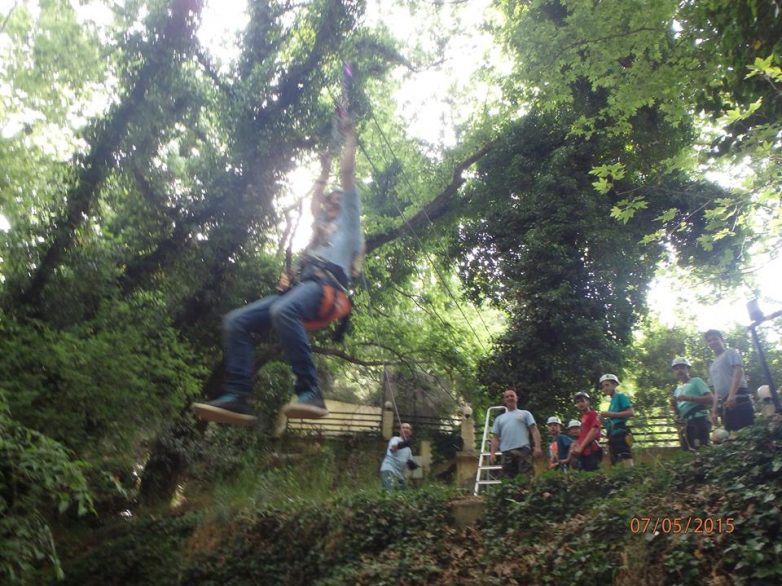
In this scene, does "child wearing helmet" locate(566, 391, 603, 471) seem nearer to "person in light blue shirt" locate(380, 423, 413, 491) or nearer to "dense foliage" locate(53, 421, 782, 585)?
"dense foliage" locate(53, 421, 782, 585)

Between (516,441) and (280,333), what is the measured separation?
480 cm

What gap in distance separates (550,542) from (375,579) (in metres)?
1.87

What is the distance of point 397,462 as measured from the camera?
8.88 m

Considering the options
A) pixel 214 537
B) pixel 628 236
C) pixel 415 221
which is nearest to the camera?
pixel 214 537

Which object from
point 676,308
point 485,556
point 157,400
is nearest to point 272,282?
point 157,400

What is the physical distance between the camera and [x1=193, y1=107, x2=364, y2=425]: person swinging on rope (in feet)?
12.3

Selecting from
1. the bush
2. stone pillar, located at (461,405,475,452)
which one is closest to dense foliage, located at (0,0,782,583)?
the bush

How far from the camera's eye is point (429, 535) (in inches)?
259

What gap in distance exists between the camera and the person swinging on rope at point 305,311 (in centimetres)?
374

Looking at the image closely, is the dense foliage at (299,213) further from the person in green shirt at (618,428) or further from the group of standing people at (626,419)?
the person in green shirt at (618,428)

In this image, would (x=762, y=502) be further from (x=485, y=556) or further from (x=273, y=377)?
A: (x=273, y=377)

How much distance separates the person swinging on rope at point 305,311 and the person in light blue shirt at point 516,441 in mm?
4088

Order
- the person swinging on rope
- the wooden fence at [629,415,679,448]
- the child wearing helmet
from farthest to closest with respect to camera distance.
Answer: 1. the child wearing helmet
2. the wooden fence at [629,415,679,448]
3. the person swinging on rope
